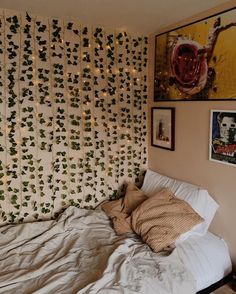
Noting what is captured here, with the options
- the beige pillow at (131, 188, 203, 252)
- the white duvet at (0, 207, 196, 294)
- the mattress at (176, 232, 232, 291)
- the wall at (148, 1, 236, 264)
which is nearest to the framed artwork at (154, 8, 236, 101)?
the wall at (148, 1, 236, 264)

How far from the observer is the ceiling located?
202cm

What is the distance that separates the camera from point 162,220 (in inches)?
79.7

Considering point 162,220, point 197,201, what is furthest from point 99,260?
point 197,201

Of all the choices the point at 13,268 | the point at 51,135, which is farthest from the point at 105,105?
the point at 13,268

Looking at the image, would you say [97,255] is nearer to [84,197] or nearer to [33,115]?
[84,197]

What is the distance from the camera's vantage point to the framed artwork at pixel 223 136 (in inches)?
78.5

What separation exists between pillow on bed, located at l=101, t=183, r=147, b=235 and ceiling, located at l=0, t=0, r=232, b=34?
64.4 inches

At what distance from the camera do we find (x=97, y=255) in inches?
74.7

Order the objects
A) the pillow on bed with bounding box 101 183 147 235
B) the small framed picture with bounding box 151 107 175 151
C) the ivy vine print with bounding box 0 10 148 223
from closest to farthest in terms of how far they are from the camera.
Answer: the pillow on bed with bounding box 101 183 147 235, the ivy vine print with bounding box 0 10 148 223, the small framed picture with bounding box 151 107 175 151

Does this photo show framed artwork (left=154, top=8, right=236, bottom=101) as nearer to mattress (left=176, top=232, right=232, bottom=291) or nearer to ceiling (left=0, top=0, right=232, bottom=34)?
ceiling (left=0, top=0, right=232, bottom=34)

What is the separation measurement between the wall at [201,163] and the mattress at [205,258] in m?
0.11

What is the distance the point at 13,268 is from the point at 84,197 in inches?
42.2

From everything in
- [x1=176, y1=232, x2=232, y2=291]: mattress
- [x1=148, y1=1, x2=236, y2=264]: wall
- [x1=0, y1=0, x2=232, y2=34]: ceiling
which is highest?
[x1=0, y1=0, x2=232, y2=34]: ceiling

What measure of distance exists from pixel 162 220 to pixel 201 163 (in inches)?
25.6
